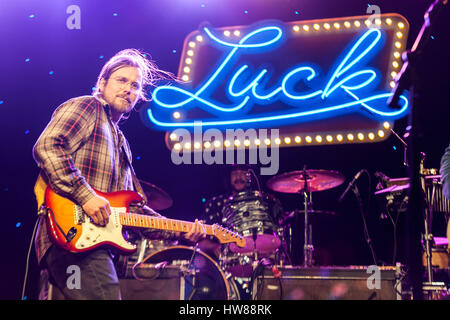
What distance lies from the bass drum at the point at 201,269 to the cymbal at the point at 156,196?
0.80 m

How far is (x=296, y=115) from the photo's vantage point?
507 centimetres

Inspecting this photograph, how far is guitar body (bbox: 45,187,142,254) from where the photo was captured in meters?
2.97

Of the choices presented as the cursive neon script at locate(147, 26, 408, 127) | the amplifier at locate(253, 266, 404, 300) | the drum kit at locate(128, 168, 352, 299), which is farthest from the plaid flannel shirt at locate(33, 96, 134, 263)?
the cursive neon script at locate(147, 26, 408, 127)

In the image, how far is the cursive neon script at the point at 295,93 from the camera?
5039 millimetres

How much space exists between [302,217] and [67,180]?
11.5 ft

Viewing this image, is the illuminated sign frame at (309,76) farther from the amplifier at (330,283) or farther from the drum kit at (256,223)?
the amplifier at (330,283)

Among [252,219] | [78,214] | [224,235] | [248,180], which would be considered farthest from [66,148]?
[248,180]

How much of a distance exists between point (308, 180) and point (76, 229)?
2861 mm

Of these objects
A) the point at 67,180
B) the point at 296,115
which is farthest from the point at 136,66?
the point at 296,115

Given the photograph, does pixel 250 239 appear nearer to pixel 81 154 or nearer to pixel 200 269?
pixel 200 269

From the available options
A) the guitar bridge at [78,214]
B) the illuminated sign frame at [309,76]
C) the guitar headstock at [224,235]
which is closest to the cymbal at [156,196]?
the illuminated sign frame at [309,76]

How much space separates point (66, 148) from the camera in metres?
3.20

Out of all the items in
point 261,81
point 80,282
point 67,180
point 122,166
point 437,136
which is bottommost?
point 80,282
